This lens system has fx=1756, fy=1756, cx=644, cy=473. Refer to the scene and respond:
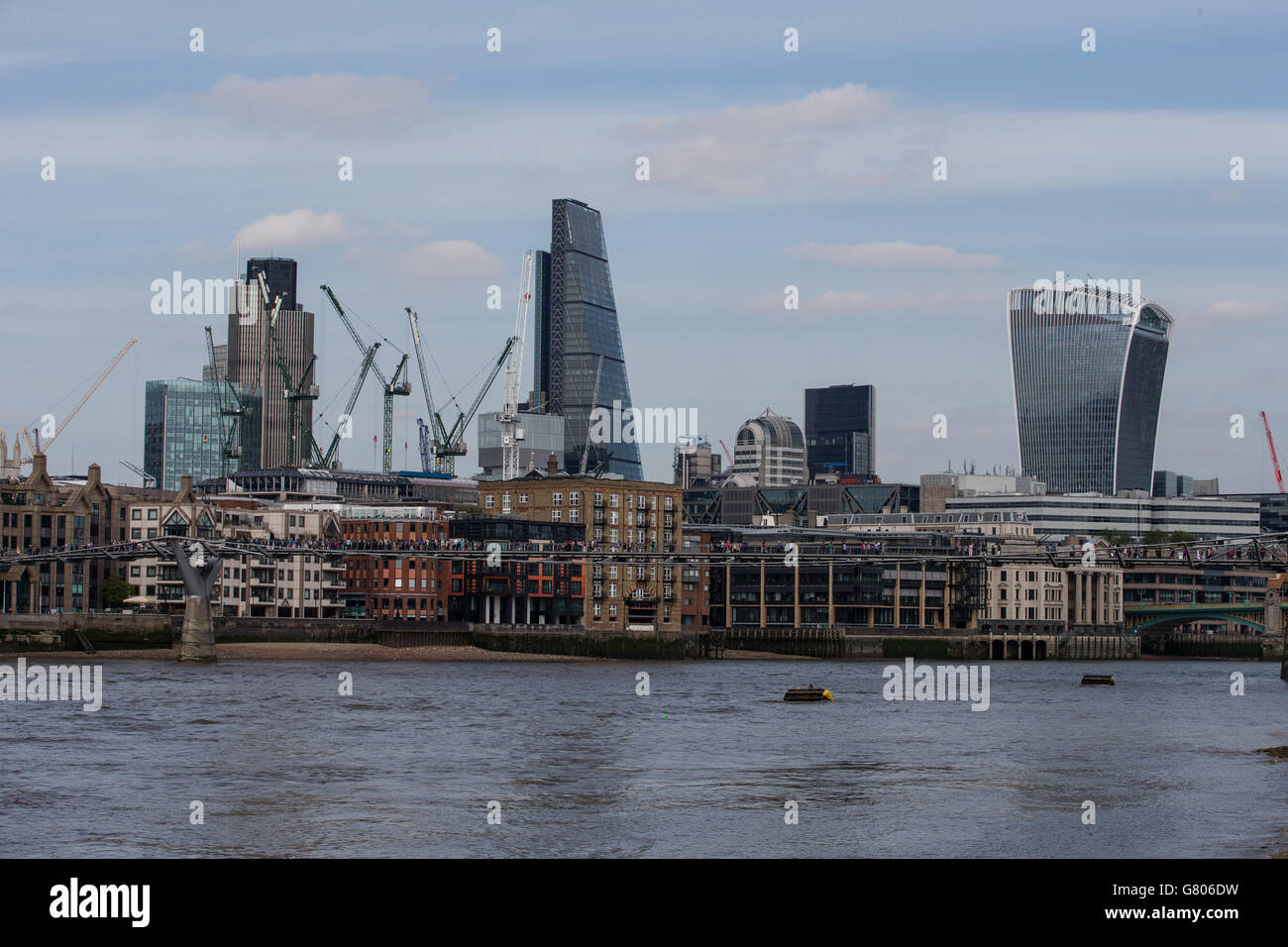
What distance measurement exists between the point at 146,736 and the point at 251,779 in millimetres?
14686

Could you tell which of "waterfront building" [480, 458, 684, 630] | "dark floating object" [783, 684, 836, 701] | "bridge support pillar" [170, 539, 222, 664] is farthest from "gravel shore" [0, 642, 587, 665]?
"dark floating object" [783, 684, 836, 701]

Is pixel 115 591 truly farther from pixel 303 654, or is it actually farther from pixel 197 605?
pixel 197 605

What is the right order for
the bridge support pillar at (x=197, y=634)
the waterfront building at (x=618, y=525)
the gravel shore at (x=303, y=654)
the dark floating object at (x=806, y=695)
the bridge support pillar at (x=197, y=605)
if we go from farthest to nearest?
the waterfront building at (x=618, y=525), the gravel shore at (x=303, y=654), the bridge support pillar at (x=197, y=634), the bridge support pillar at (x=197, y=605), the dark floating object at (x=806, y=695)

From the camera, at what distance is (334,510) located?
188125 mm

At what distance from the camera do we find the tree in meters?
147

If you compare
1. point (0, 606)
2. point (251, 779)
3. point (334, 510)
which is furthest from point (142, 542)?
point (251, 779)

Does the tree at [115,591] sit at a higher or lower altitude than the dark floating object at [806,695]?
higher

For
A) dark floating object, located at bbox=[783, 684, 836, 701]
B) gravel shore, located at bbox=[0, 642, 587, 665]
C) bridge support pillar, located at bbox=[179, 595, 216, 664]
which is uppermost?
bridge support pillar, located at bbox=[179, 595, 216, 664]

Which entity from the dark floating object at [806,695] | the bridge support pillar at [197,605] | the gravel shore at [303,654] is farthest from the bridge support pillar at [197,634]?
the dark floating object at [806,695]

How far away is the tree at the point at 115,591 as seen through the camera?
146875 mm

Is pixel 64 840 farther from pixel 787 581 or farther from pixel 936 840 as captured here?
pixel 787 581

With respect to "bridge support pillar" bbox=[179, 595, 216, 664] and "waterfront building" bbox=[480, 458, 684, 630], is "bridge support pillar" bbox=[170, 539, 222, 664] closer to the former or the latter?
"bridge support pillar" bbox=[179, 595, 216, 664]

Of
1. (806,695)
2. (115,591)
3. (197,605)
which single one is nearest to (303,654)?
(197,605)

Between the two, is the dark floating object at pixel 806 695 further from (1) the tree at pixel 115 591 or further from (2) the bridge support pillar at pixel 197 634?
(1) the tree at pixel 115 591
